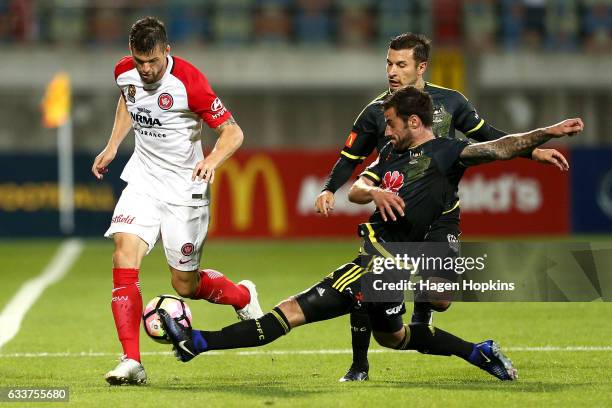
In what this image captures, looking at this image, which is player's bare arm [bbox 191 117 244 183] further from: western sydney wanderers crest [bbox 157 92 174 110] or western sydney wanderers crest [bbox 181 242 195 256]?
western sydney wanderers crest [bbox 181 242 195 256]

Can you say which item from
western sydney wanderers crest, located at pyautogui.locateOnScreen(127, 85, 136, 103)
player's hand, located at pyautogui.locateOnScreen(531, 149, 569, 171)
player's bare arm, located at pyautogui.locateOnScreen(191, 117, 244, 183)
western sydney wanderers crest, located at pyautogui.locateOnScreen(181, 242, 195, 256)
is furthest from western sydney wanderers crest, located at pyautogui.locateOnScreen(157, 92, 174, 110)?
player's hand, located at pyautogui.locateOnScreen(531, 149, 569, 171)

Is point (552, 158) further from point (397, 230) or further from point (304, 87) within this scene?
point (304, 87)

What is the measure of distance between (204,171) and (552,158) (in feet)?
6.42

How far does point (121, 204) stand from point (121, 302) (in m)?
0.67

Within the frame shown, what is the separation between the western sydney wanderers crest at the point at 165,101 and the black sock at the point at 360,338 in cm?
168

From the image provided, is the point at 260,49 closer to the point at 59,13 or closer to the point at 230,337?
the point at 59,13

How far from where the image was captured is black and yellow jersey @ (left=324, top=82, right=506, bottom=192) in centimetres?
780

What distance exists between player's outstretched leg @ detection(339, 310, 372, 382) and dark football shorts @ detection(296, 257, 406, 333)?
249 millimetres

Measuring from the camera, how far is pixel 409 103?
6.75 meters

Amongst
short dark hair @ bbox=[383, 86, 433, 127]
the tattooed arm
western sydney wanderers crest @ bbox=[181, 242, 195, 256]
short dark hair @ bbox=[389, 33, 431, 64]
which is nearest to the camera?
the tattooed arm

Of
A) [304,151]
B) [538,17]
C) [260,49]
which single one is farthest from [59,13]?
[538,17]

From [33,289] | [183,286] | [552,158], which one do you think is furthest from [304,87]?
[552,158]

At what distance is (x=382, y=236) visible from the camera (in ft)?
22.8

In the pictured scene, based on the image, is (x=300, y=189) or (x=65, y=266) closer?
(x=65, y=266)
